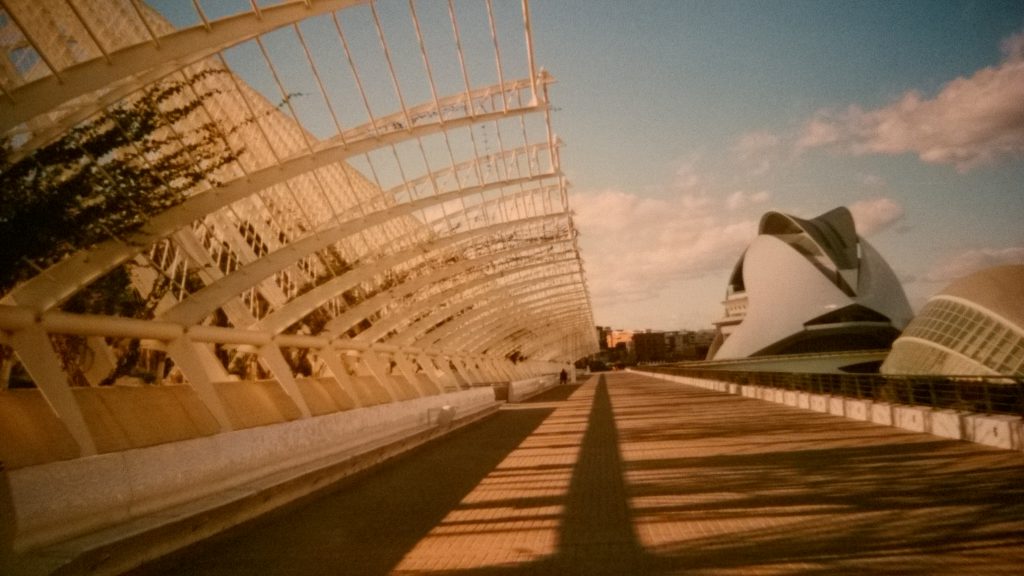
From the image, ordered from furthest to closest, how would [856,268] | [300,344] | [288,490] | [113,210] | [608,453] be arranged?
[856,268]
[300,344]
[608,453]
[113,210]
[288,490]

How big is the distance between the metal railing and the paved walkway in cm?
109

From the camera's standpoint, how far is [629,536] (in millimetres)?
5379

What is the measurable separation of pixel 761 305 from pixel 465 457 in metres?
65.6

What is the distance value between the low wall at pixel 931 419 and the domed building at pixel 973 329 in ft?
43.6

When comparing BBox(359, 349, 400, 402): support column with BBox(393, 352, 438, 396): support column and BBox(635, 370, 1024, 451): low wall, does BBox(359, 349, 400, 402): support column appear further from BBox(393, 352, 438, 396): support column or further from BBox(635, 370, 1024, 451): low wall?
BBox(635, 370, 1024, 451): low wall

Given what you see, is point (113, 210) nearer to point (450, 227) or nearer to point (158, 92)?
point (158, 92)

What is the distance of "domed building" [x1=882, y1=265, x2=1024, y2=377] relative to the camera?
26.5 m

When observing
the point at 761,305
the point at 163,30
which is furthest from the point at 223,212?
the point at 761,305

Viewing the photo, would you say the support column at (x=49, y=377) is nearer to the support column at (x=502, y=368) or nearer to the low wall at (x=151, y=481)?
the low wall at (x=151, y=481)

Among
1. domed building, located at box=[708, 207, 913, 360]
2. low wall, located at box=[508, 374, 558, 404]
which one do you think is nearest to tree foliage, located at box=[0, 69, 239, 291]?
low wall, located at box=[508, 374, 558, 404]

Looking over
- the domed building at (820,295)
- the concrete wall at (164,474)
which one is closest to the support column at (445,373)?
the concrete wall at (164,474)

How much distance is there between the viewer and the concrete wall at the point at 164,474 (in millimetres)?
4691

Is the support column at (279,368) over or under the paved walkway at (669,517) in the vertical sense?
over

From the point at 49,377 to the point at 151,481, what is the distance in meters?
2.00
